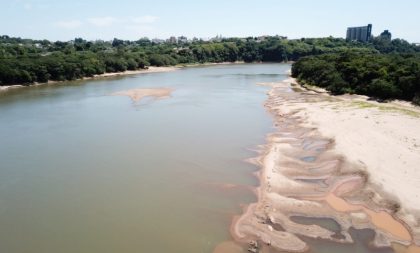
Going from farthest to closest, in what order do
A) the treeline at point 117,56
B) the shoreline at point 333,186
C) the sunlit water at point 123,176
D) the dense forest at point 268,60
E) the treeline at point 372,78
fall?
the treeline at point 117,56 < the dense forest at point 268,60 < the treeline at point 372,78 < the sunlit water at point 123,176 < the shoreline at point 333,186

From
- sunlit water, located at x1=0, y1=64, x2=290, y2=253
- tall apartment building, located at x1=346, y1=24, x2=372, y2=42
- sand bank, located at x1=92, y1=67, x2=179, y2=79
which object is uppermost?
tall apartment building, located at x1=346, y1=24, x2=372, y2=42

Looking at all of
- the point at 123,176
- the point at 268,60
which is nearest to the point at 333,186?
the point at 123,176

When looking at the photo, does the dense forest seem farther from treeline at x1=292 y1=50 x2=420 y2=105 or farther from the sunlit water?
the sunlit water

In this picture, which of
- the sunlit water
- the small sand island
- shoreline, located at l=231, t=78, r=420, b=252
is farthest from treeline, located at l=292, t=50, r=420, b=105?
the small sand island

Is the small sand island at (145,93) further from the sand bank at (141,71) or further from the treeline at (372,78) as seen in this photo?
the sand bank at (141,71)

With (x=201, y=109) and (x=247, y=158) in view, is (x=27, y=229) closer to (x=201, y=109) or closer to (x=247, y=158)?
(x=247, y=158)

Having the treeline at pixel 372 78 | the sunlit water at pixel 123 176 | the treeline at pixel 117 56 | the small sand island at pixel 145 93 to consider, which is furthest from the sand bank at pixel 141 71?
the treeline at pixel 372 78
